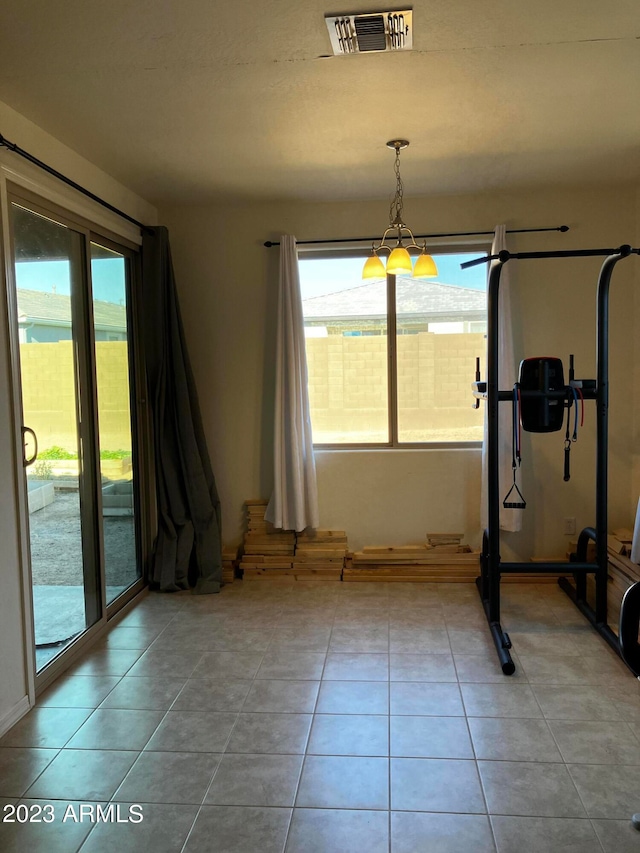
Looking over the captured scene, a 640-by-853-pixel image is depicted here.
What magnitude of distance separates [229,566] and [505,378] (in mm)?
2306

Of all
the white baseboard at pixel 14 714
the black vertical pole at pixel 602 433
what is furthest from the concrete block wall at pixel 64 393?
the black vertical pole at pixel 602 433

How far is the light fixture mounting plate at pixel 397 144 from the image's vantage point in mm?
3342

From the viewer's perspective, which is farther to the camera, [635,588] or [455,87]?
[455,87]

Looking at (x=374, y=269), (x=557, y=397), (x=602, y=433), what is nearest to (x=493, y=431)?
(x=557, y=397)

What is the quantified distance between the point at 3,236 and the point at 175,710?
2161mm

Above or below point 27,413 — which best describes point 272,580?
below

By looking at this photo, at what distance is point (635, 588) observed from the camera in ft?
6.38

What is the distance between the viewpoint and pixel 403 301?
462 centimetres

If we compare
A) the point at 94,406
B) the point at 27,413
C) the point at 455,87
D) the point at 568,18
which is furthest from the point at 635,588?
the point at 94,406

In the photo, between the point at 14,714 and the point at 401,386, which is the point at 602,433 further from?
the point at 14,714

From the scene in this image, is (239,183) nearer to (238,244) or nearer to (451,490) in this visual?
(238,244)

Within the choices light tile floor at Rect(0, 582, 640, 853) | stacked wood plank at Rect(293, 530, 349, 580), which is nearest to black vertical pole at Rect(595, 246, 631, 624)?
light tile floor at Rect(0, 582, 640, 853)

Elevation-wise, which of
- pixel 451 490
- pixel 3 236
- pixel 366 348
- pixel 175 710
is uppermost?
pixel 3 236

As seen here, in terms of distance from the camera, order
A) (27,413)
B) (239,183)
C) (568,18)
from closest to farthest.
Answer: (568,18) < (27,413) < (239,183)
